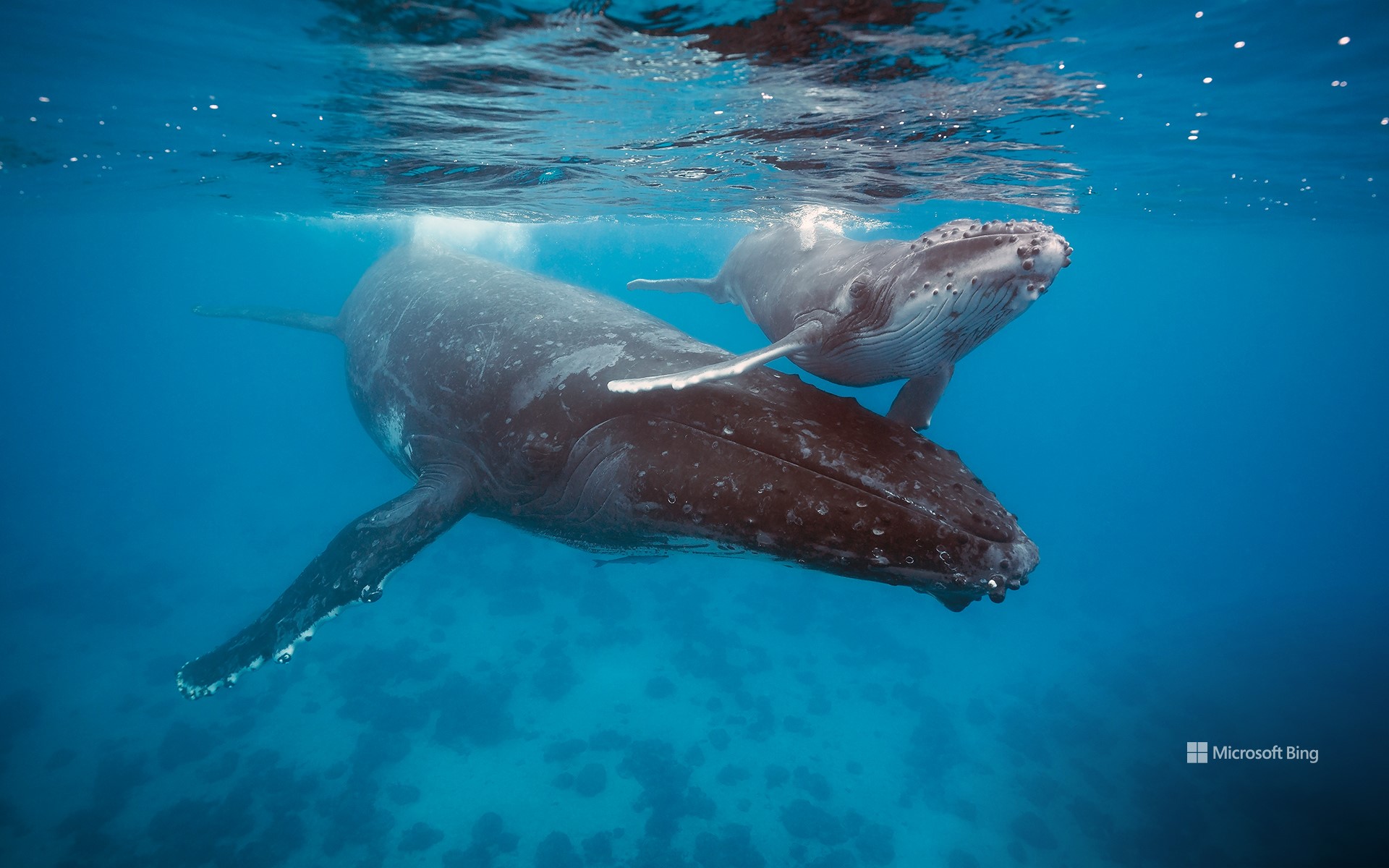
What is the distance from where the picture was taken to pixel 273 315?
14430 millimetres

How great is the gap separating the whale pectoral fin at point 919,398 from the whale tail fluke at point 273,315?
12.8 meters

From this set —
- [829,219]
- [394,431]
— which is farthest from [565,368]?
[829,219]

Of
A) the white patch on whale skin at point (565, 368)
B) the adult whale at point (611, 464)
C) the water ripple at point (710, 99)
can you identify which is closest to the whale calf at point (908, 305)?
the adult whale at point (611, 464)

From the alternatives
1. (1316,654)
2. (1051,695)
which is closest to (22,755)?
(1051,695)

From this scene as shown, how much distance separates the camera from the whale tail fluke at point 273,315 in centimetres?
1371

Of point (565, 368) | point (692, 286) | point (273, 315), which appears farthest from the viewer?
point (273, 315)

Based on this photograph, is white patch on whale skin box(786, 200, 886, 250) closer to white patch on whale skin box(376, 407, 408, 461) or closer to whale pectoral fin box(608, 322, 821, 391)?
white patch on whale skin box(376, 407, 408, 461)

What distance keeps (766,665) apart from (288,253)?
7332cm

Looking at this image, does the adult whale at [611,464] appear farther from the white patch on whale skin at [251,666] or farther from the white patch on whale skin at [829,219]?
the white patch on whale skin at [829,219]

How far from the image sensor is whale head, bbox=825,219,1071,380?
3.18 meters

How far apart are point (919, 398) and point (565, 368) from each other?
3024 millimetres

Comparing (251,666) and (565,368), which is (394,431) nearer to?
(251,666)

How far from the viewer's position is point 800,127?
10.9 meters

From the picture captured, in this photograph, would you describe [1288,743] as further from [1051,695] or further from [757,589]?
[757,589]
